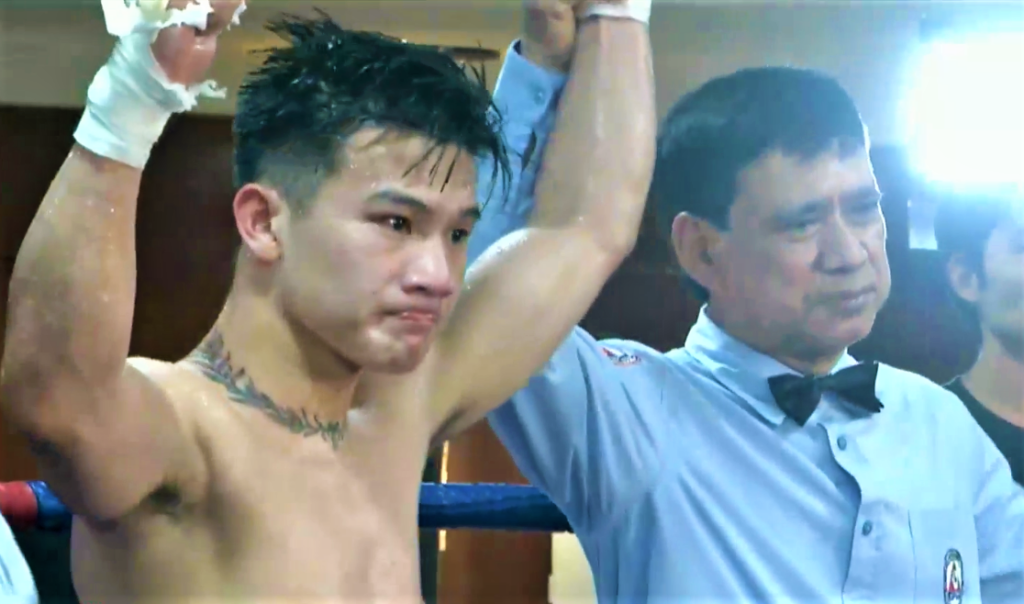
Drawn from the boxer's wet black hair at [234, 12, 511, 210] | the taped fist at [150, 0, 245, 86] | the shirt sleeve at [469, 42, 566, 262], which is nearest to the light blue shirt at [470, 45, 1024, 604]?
the shirt sleeve at [469, 42, 566, 262]

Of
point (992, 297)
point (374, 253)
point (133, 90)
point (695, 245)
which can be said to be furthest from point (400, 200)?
point (992, 297)

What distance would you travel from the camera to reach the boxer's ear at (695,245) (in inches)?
25.5

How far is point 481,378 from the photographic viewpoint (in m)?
0.55

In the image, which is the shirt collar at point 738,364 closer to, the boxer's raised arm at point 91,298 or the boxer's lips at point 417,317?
the boxer's lips at point 417,317

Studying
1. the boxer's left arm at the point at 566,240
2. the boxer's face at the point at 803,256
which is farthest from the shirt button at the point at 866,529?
the boxer's left arm at the point at 566,240

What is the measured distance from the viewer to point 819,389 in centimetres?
64

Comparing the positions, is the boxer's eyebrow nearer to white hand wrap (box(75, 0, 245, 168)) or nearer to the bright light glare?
white hand wrap (box(75, 0, 245, 168))

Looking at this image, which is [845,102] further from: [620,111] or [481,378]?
[481,378]

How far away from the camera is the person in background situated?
0.67 m

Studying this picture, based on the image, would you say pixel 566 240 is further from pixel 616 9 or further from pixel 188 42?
pixel 188 42

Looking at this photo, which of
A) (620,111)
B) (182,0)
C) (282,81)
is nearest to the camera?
(182,0)

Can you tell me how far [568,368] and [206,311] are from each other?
21 cm

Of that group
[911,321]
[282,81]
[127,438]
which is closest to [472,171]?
[282,81]

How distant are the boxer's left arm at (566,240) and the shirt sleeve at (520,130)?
0.01m
